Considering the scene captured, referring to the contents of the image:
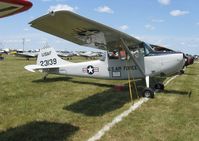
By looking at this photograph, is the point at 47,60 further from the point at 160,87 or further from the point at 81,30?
the point at 81,30

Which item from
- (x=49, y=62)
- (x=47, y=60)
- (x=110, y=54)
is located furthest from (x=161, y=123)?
(x=47, y=60)

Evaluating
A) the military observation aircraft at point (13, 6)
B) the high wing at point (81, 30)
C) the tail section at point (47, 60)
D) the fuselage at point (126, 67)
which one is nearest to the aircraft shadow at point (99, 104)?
the fuselage at point (126, 67)

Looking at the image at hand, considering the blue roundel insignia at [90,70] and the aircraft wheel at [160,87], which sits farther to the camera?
the blue roundel insignia at [90,70]

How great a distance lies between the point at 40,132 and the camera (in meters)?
5.31

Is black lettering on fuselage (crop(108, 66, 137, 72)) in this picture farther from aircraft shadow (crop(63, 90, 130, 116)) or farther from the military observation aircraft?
the military observation aircraft

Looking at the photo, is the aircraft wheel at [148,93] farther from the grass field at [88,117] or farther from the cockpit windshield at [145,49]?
the cockpit windshield at [145,49]

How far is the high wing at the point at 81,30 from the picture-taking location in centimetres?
649

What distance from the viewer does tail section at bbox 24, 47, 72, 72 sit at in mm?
13782

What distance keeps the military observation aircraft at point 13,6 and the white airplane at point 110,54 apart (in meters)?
3.09

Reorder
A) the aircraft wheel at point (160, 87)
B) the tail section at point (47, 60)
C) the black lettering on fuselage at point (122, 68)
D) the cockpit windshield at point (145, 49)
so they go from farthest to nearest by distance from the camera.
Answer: the tail section at point (47, 60), the aircraft wheel at point (160, 87), the black lettering on fuselage at point (122, 68), the cockpit windshield at point (145, 49)

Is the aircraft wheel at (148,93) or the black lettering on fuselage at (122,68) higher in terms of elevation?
the black lettering on fuselage at (122,68)

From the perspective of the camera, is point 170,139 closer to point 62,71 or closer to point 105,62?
point 105,62

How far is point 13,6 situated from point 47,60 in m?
11.0

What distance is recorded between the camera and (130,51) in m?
10.5
